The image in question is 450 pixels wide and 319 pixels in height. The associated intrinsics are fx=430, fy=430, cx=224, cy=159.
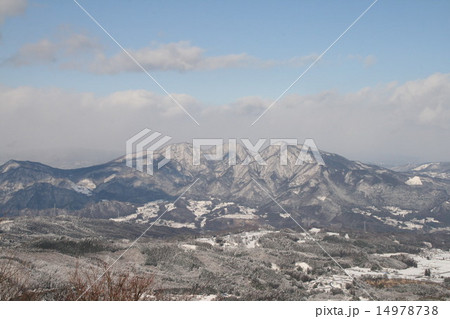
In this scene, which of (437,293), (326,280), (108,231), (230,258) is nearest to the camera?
(437,293)

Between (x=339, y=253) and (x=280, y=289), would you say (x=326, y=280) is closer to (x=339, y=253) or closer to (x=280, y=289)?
(x=280, y=289)

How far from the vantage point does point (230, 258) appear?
2047 inches

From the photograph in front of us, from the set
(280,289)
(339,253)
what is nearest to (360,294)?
(280,289)

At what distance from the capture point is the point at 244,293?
3262 centimetres

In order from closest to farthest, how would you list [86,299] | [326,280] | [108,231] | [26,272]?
[86,299] < [26,272] < [326,280] < [108,231]

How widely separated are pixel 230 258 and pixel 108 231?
354 ft

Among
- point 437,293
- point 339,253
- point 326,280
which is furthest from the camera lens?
point 339,253

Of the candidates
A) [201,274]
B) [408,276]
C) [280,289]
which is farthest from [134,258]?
[408,276]
